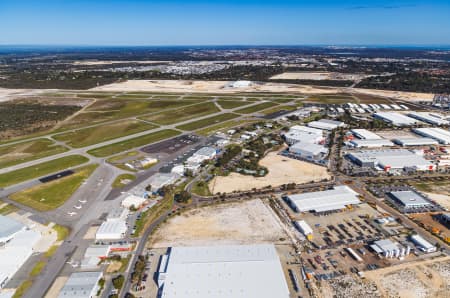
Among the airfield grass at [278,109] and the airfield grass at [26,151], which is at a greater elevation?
the airfield grass at [278,109]

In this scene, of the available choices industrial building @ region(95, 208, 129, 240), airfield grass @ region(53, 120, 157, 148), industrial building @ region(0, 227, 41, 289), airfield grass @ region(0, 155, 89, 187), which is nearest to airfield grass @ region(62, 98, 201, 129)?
airfield grass @ region(53, 120, 157, 148)

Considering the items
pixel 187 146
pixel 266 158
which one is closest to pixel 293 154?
pixel 266 158

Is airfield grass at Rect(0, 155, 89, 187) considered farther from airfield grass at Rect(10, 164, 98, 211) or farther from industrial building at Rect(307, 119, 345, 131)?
industrial building at Rect(307, 119, 345, 131)

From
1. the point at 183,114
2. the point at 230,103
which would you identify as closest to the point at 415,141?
the point at 230,103

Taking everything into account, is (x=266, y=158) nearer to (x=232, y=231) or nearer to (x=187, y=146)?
(x=187, y=146)

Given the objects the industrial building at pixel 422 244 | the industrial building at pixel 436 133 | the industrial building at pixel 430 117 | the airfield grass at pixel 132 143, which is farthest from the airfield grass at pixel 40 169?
the industrial building at pixel 430 117

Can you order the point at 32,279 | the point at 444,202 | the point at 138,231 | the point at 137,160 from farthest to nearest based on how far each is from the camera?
the point at 137,160
the point at 444,202
the point at 138,231
the point at 32,279

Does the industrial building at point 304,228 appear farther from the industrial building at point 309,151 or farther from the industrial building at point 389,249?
the industrial building at point 309,151
